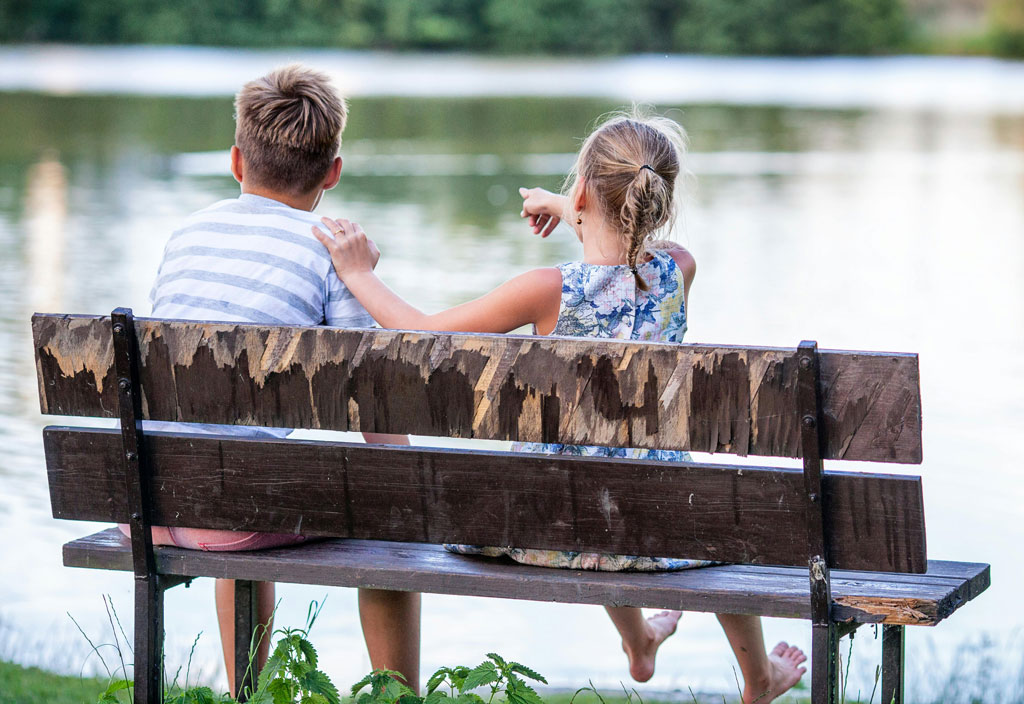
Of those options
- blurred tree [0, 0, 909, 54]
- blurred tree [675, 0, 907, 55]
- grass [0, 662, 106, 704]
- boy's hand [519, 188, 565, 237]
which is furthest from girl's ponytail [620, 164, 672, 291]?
blurred tree [675, 0, 907, 55]

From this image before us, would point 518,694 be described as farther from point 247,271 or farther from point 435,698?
point 247,271

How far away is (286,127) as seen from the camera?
276cm

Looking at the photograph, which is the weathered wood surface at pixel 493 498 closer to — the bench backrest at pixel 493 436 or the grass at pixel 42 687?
the bench backrest at pixel 493 436

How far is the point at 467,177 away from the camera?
1692 centimetres

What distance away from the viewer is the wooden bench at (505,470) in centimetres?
219

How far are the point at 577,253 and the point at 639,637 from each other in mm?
8059

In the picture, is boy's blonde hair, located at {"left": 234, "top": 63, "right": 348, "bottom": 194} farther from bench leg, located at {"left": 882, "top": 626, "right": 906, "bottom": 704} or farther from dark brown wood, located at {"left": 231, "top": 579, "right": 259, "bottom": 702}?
bench leg, located at {"left": 882, "top": 626, "right": 906, "bottom": 704}

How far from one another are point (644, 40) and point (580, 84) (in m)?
17.8

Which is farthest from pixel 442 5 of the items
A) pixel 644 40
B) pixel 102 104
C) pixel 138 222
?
pixel 138 222

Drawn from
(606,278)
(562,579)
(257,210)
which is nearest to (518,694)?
(562,579)

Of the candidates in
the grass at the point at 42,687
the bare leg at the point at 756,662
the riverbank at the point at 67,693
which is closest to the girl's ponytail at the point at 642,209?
the bare leg at the point at 756,662

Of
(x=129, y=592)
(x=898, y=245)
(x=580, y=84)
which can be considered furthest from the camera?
(x=580, y=84)

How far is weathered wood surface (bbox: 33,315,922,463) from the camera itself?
215cm

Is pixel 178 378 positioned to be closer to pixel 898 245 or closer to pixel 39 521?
pixel 39 521
